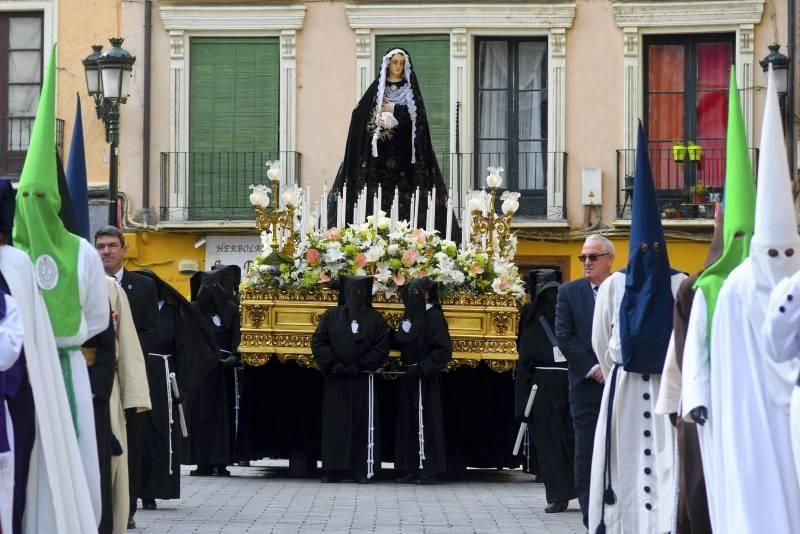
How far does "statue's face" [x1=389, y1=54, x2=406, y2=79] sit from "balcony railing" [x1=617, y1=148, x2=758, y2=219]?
11.6m

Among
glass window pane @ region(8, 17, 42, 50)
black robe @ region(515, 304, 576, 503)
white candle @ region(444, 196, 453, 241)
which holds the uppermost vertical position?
glass window pane @ region(8, 17, 42, 50)

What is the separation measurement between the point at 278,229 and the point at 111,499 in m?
7.62

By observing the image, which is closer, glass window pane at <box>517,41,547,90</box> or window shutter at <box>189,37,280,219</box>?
glass window pane at <box>517,41,547,90</box>

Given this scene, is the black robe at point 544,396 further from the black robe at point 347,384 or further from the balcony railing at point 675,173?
the balcony railing at point 675,173

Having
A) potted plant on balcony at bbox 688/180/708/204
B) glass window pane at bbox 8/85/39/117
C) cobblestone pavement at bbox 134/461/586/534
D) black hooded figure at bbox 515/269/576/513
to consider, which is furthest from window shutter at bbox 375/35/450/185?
black hooded figure at bbox 515/269/576/513

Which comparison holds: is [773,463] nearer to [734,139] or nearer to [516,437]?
[734,139]

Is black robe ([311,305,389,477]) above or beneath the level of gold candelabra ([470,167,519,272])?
beneath

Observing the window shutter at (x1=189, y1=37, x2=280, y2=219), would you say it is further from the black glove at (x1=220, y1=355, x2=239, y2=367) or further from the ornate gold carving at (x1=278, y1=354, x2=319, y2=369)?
the ornate gold carving at (x1=278, y1=354, x2=319, y2=369)

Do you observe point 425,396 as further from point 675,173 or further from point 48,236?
point 675,173

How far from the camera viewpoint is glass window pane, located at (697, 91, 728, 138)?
31.9 meters

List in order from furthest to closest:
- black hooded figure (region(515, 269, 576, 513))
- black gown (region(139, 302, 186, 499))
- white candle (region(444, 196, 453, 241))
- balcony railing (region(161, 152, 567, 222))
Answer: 1. balcony railing (region(161, 152, 567, 222))
2. white candle (region(444, 196, 453, 241))
3. black hooded figure (region(515, 269, 576, 513))
4. black gown (region(139, 302, 186, 499))

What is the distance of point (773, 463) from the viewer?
971 cm

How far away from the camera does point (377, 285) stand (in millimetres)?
18016

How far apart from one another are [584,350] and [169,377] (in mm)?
3300
